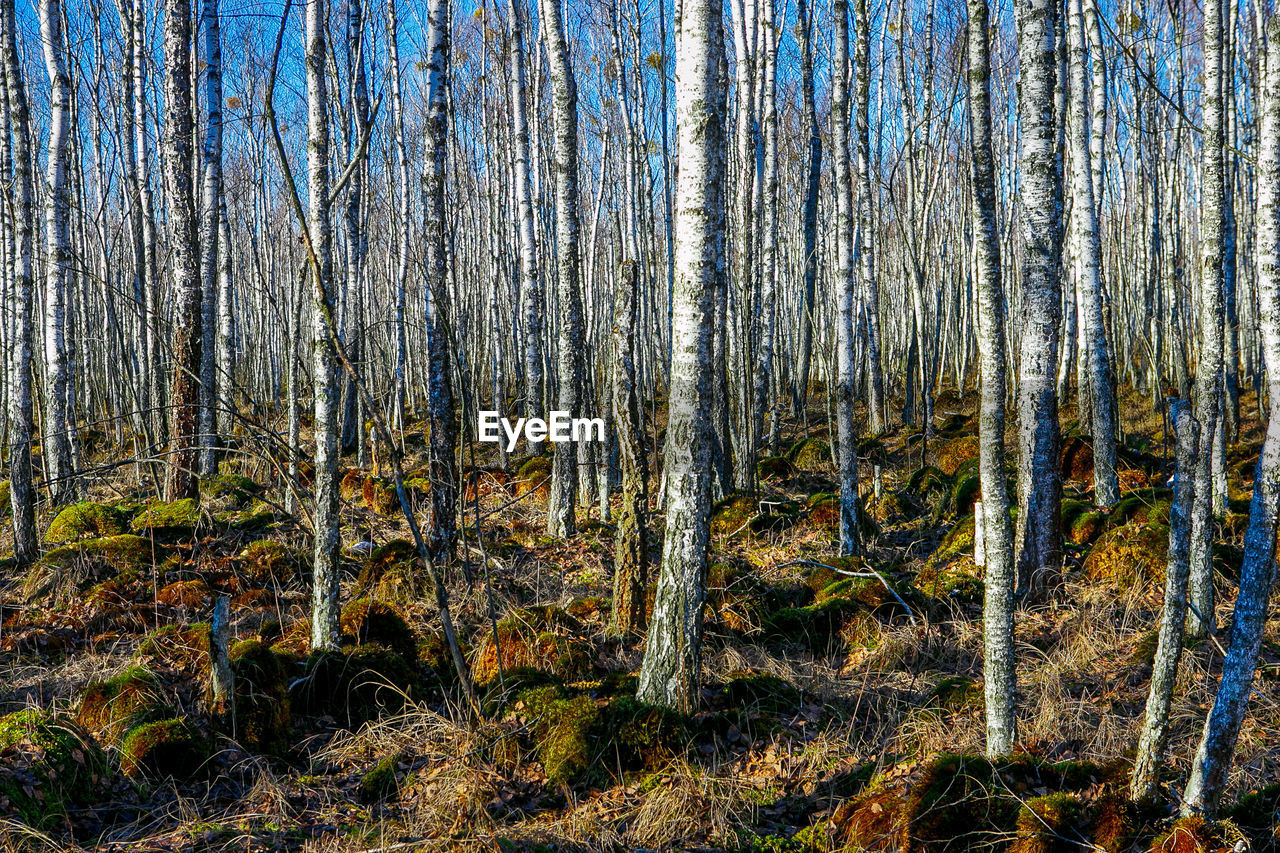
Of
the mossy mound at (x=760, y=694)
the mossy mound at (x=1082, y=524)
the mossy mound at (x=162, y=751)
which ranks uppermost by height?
the mossy mound at (x=1082, y=524)

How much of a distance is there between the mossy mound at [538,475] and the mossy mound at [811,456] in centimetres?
331

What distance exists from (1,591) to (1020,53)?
7457 mm

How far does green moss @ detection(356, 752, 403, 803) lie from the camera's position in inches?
133

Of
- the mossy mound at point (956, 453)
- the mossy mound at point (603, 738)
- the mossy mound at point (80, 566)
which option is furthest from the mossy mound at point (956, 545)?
the mossy mound at point (80, 566)

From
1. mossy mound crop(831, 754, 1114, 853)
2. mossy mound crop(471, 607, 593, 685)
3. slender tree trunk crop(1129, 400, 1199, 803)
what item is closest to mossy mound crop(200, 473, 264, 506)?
mossy mound crop(471, 607, 593, 685)

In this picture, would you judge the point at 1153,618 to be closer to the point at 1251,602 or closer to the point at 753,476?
the point at 1251,602

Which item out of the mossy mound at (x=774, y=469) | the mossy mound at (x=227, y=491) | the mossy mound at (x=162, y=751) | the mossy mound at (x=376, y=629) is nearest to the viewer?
the mossy mound at (x=162, y=751)

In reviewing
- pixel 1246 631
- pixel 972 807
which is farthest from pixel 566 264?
pixel 1246 631

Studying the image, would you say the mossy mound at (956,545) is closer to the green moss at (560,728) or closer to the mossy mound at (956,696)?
the mossy mound at (956,696)

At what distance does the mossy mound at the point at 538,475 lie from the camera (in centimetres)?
885

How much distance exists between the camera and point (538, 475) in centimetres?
857

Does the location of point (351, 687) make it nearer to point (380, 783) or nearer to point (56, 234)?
point (380, 783)

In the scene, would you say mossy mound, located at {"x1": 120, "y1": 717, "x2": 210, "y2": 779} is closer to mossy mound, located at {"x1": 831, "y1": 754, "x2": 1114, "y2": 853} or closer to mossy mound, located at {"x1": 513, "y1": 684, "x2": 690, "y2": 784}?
mossy mound, located at {"x1": 513, "y1": 684, "x2": 690, "y2": 784}

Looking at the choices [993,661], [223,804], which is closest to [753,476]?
[993,661]
